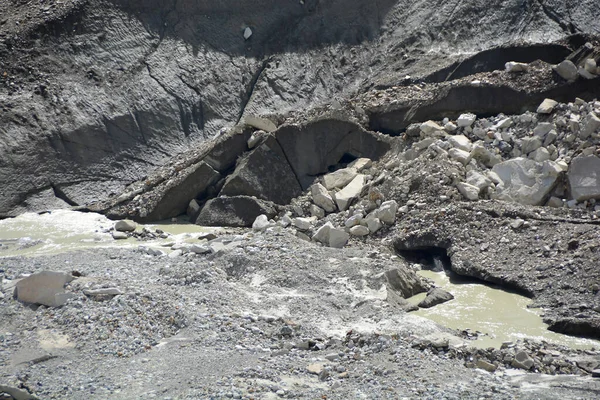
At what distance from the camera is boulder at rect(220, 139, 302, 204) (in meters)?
9.76

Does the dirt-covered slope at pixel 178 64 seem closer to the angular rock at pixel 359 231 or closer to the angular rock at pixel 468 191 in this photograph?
the angular rock at pixel 468 191

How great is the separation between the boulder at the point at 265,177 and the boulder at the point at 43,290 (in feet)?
13.0

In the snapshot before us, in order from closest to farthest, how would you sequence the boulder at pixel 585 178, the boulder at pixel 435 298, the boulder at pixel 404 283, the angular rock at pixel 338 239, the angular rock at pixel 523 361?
the angular rock at pixel 523 361, the boulder at pixel 435 298, the boulder at pixel 404 283, the boulder at pixel 585 178, the angular rock at pixel 338 239

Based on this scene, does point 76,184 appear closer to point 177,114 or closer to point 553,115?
point 177,114

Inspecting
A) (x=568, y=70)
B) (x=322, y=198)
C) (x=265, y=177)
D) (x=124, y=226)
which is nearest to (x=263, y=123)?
(x=265, y=177)

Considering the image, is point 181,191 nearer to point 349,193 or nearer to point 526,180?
point 349,193

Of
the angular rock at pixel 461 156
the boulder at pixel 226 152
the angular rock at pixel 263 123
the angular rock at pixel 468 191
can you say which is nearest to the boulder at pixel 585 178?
the angular rock at pixel 468 191

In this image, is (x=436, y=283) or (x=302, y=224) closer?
(x=436, y=283)

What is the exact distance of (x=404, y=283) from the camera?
22.8ft

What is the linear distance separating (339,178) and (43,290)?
4.52 meters

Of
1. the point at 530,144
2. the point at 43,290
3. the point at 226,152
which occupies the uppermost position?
the point at 530,144

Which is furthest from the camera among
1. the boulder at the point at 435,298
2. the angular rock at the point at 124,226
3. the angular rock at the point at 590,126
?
the angular rock at the point at 124,226

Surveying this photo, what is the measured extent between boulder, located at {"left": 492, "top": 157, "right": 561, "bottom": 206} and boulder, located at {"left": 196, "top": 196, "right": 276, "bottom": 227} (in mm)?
2747

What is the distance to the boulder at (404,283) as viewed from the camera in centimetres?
685
